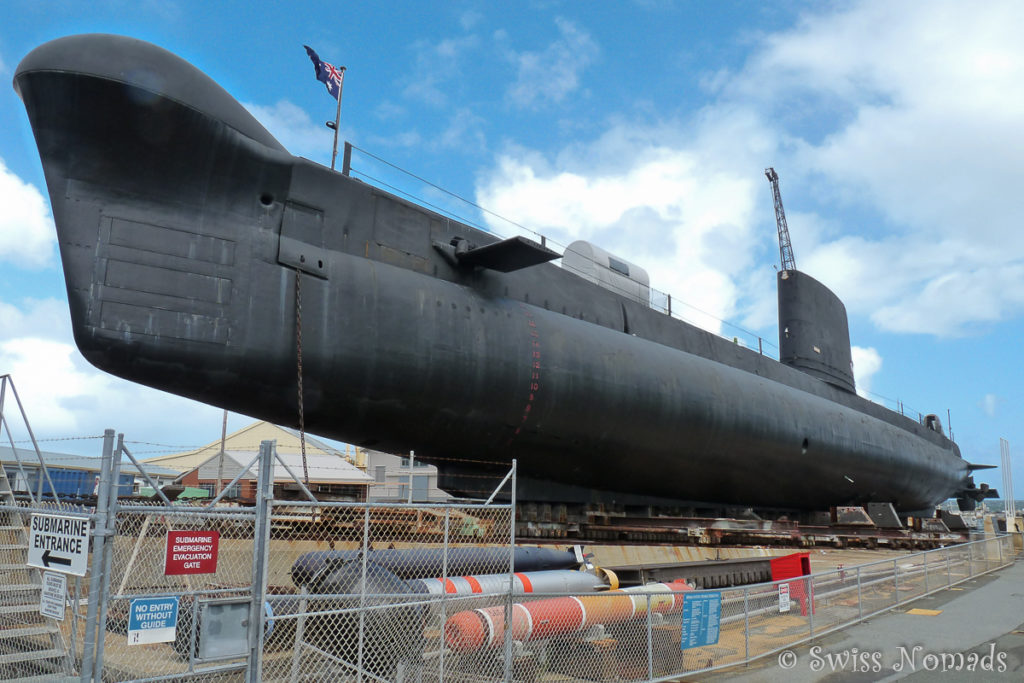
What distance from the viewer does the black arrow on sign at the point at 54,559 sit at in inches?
228

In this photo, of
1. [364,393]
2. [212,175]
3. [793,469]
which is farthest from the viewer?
[793,469]

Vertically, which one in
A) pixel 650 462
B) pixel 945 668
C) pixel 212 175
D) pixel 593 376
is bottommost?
pixel 945 668

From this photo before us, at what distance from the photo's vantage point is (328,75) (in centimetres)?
1535

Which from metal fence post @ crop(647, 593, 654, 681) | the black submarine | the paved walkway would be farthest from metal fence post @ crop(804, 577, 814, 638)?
the black submarine

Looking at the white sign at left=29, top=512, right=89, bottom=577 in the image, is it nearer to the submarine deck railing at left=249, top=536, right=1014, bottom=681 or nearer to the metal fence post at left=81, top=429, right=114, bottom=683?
the metal fence post at left=81, top=429, right=114, bottom=683

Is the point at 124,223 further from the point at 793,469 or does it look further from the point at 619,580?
the point at 793,469

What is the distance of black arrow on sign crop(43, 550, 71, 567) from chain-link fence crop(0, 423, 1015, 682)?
0.14 feet

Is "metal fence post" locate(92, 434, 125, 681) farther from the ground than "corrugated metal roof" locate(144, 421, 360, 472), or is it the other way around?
"corrugated metal roof" locate(144, 421, 360, 472)

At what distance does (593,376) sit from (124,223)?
25.6 ft

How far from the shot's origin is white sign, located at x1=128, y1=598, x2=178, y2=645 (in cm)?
519

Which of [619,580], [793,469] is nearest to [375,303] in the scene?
[619,580]

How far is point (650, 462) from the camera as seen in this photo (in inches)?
591

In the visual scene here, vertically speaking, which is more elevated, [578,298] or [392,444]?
[578,298]

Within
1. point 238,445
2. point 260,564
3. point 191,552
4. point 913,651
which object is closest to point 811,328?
point 913,651
